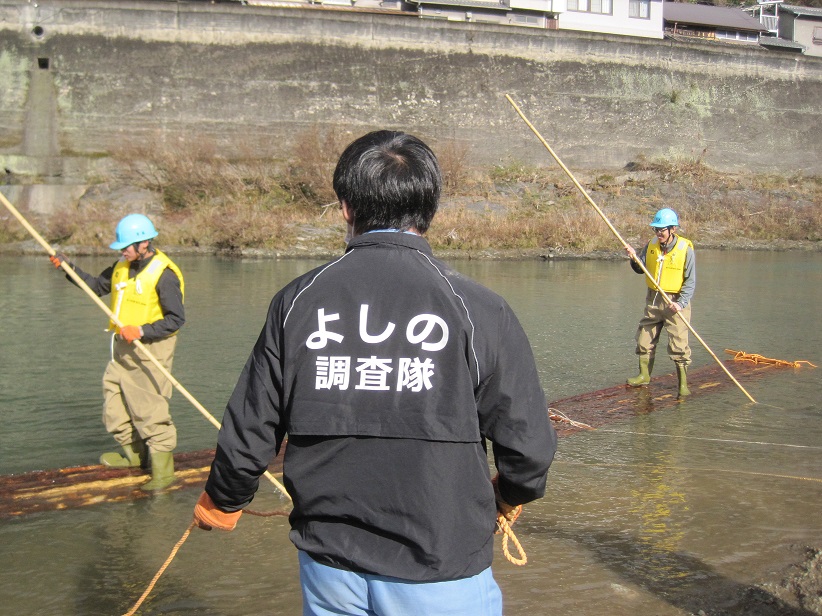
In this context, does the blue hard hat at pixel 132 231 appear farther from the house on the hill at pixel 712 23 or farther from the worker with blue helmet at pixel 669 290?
the house on the hill at pixel 712 23

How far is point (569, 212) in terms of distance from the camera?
100 ft

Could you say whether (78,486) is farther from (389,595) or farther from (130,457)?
(389,595)

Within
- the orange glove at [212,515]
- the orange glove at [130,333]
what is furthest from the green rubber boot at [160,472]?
the orange glove at [212,515]

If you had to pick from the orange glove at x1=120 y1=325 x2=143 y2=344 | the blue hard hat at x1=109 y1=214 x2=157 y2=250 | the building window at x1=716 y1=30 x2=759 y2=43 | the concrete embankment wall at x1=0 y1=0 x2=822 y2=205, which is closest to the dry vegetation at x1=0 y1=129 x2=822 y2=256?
the concrete embankment wall at x1=0 y1=0 x2=822 y2=205

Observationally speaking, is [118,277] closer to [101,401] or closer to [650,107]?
[101,401]

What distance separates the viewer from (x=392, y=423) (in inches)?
95.2

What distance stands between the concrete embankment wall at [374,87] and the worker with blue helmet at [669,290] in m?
25.9

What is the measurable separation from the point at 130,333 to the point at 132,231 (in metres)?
0.73

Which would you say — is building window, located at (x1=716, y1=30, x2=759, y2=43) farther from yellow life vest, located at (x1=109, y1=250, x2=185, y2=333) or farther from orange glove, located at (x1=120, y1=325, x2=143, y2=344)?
orange glove, located at (x1=120, y1=325, x2=143, y2=344)

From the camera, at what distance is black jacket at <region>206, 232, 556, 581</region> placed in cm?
241

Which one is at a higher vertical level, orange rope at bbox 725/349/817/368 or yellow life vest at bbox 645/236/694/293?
yellow life vest at bbox 645/236/694/293

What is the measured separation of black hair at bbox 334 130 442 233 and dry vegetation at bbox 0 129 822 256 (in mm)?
24217

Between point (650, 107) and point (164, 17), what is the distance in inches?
808

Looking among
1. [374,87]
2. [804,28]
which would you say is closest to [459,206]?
[374,87]
